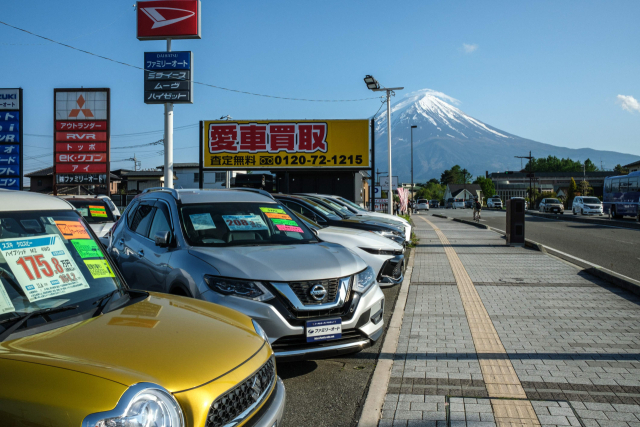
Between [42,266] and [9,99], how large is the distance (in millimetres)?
22498

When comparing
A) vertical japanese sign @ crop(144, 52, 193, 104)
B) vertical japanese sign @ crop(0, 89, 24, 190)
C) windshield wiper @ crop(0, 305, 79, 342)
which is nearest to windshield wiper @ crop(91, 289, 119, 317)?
windshield wiper @ crop(0, 305, 79, 342)

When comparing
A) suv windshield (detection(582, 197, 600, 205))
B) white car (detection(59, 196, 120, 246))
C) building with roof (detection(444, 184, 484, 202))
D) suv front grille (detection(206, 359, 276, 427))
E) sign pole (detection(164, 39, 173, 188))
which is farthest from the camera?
building with roof (detection(444, 184, 484, 202))

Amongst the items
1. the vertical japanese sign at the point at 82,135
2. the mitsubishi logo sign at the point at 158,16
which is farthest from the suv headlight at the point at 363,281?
the vertical japanese sign at the point at 82,135

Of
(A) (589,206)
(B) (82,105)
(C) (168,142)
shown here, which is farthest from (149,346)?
(A) (589,206)

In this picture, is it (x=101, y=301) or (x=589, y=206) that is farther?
(x=589, y=206)

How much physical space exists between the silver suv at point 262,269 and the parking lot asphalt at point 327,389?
1.13ft

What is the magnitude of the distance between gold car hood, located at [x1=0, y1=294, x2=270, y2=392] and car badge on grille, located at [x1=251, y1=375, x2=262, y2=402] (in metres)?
0.12

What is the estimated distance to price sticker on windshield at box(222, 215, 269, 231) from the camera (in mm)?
5477

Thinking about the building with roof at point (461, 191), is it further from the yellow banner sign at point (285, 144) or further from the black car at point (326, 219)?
the black car at point (326, 219)

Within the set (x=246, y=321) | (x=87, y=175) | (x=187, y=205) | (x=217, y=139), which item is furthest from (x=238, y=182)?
(x=246, y=321)

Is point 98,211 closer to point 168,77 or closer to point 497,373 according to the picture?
point 168,77

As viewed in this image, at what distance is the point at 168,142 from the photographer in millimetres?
16734

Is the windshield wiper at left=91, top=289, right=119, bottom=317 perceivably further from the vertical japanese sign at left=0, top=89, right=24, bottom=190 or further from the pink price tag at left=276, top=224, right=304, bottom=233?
the vertical japanese sign at left=0, top=89, right=24, bottom=190

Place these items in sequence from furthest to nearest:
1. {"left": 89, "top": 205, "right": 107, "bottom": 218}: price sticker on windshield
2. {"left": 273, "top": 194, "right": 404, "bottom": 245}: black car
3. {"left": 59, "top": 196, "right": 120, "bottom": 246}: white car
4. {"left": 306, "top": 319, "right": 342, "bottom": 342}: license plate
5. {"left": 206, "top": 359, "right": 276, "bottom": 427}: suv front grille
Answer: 1. {"left": 89, "top": 205, "right": 107, "bottom": 218}: price sticker on windshield
2. {"left": 59, "top": 196, "right": 120, "bottom": 246}: white car
3. {"left": 273, "top": 194, "right": 404, "bottom": 245}: black car
4. {"left": 306, "top": 319, "right": 342, "bottom": 342}: license plate
5. {"left": 206, "top": 359, "right": 276, "bottom": 427}: suv front grille
